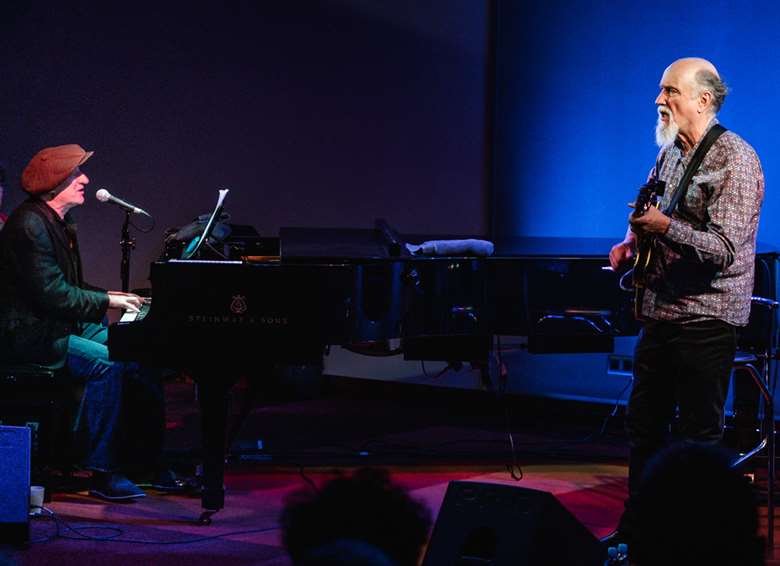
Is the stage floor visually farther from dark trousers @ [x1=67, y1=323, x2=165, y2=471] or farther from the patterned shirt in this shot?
the patterned shirt

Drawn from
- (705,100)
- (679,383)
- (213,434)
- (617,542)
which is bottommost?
(617,542)

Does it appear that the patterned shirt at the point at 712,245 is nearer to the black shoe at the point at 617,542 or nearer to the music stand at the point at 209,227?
the black shoe at the point at 617,542

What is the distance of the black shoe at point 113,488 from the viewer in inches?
190

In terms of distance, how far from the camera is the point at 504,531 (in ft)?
9.10

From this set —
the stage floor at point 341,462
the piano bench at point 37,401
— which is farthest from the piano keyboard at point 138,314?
the stage floor at point 341,462

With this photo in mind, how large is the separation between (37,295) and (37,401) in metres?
0.45

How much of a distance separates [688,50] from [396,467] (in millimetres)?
2715

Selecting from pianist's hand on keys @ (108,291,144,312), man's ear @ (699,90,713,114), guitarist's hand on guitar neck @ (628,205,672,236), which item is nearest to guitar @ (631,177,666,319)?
guitarist's hand on guitar neck @ (628,205,672,236)

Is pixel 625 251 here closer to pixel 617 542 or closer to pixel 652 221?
pixel 652 221

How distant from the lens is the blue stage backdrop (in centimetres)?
605

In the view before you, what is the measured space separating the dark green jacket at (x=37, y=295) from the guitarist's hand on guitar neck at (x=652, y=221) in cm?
229

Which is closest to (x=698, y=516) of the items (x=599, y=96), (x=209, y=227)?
(x=209, y=227)

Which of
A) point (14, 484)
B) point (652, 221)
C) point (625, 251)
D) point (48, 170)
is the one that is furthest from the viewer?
point (48, 170)

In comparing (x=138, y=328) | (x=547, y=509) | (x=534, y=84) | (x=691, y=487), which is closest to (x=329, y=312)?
(x=138, y=328)
